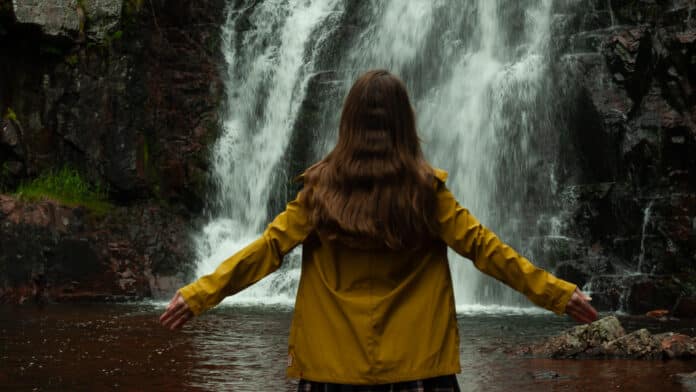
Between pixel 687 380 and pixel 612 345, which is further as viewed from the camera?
pixel 612 345

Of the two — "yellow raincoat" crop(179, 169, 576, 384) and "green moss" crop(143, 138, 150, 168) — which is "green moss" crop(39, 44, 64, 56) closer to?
"green moss" crop(143, 138, 150, 168)

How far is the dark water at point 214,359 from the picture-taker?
690 cm

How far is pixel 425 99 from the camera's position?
1709cm

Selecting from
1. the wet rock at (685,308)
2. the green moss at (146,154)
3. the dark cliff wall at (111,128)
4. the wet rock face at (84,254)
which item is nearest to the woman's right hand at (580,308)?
the wet rock at (685,308)

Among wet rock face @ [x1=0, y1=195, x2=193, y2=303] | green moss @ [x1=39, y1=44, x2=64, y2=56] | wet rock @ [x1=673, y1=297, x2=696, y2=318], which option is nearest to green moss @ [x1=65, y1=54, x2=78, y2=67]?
green moss @ [x1=39, y1=44, x2=64, y2=56]

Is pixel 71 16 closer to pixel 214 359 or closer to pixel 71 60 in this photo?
pixel 71 60

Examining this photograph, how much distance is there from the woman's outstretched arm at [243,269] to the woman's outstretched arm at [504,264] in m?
0.46

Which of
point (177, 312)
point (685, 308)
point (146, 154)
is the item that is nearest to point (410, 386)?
point (177, 312)

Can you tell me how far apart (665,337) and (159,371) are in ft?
14.6

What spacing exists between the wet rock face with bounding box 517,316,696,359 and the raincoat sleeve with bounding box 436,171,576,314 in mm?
5501

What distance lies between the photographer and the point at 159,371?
24.8 feet

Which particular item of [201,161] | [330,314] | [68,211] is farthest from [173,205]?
[330,314]

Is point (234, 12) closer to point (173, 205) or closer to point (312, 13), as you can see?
point (312, 13)

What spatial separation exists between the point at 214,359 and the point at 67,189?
9.24 m
